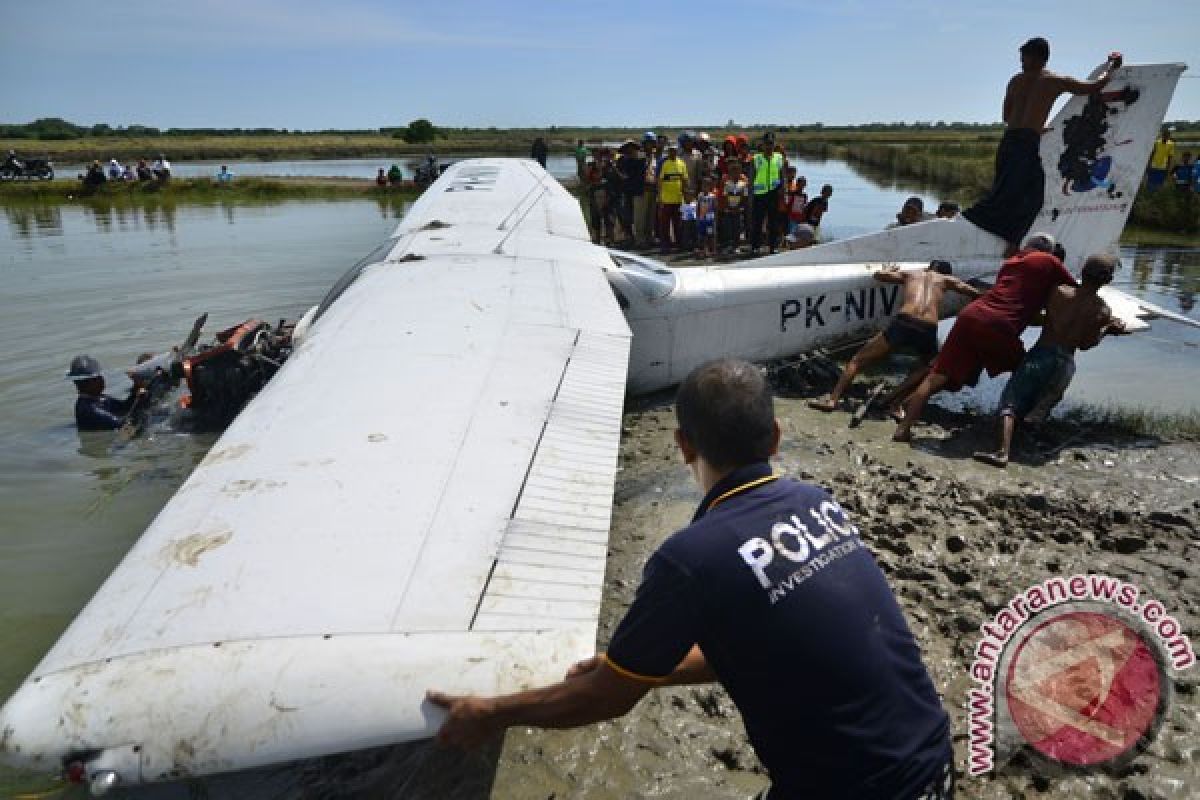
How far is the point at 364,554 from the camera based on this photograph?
265 cm

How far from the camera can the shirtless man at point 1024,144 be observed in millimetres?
7742

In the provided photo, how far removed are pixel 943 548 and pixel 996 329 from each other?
2.95m

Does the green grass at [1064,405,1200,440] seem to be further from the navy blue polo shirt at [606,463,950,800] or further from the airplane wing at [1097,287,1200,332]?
the navy blue polo shirt at [606,463,950,800]

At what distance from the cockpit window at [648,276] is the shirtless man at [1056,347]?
3252 mm

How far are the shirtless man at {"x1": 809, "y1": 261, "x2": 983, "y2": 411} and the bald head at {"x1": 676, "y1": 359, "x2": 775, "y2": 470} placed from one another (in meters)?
5.87

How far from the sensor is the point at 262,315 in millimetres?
12438

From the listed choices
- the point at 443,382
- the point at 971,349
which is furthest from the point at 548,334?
the point at 971,349

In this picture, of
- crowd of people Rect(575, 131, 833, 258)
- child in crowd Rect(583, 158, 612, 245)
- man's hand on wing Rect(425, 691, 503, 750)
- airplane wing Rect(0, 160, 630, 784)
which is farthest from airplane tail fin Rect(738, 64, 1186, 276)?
child in crowd Rect(583, 158, 612, 245)

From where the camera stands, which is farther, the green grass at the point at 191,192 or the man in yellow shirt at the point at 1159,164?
the green grass at the point at 191,192

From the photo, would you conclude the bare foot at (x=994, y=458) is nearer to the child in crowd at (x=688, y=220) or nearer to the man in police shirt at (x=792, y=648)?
the man in police shirt at (x=792, y=648)

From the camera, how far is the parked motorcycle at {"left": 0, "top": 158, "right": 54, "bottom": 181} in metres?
40.6

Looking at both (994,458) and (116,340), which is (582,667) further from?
(116,340)

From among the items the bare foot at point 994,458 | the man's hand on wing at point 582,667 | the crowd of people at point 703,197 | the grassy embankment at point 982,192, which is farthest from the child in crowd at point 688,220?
the man's hand on wing at point 582,667

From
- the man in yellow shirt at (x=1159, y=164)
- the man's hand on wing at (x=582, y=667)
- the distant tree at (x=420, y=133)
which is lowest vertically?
the man's hand on wing at (x=582, y=667)
